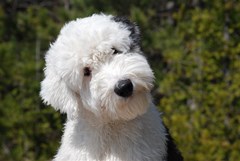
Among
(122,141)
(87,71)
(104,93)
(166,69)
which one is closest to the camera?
(104,93)

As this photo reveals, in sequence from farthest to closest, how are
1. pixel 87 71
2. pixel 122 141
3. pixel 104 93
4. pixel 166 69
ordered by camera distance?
pixel 166 69 < pixel 122 141 < pixel 87 71 < pixel 104 93

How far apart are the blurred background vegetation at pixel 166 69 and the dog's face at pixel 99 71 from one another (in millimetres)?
3425

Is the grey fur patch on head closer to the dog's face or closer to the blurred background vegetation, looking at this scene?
the dog's face

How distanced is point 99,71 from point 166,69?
4.73 metres

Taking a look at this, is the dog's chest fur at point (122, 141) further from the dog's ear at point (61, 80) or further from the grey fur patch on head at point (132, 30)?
the grey fur patch on head at point (132, 30)

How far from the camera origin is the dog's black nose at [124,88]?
3.92 meters

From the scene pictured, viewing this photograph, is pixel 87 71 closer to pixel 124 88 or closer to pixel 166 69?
pixel 124 88

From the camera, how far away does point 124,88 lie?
392 centimetres

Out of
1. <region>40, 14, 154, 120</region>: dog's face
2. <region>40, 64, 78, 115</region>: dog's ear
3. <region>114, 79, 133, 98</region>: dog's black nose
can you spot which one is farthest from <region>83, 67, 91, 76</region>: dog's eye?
<region>114, 79, 133, 98</region>: dog's black nose

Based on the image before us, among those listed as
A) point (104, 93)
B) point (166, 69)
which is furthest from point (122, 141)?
point (166, 69)

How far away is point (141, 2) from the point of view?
891cm

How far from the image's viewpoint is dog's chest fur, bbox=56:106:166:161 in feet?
14.1

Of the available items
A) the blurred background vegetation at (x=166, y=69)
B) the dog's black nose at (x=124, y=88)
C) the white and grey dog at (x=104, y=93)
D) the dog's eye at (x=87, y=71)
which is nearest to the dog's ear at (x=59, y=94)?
the white and grey dog at (x=104, y=93)

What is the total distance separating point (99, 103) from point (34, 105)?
5.14 metres
